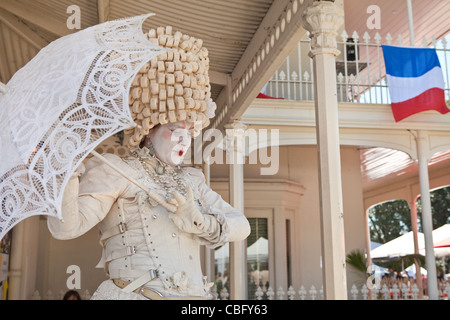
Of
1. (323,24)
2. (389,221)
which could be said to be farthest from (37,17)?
(389,221)

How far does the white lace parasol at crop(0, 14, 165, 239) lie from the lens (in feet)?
5.99

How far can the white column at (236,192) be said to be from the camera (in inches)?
273

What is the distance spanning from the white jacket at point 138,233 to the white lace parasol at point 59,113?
252 mm

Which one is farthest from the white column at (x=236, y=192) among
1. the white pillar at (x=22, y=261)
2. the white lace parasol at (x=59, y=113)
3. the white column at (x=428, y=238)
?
the white lace parasol at (x=59, y=113)

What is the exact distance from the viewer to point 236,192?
7.29 m

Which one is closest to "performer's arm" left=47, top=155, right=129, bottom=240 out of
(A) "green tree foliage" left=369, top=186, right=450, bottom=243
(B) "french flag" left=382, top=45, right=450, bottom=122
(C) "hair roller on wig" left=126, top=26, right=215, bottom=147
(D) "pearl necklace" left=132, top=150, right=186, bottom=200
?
(D) "pearl necklace" left=132, top=150, right=186, bottom=200

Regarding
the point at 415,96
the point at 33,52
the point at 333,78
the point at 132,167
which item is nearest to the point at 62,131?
the point at 132,167

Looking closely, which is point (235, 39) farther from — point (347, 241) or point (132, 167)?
point (347, 241)

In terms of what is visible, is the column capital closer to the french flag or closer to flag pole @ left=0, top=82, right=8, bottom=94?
flag pole @ left=0, top=82, right=8, bottom=94

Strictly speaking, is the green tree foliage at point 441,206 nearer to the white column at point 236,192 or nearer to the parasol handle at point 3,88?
the white column at point 236,192

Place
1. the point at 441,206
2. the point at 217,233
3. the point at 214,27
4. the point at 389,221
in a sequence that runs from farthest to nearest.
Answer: the point at 389,221 → the point at 441,206 → the point at 214,27 → the point at 217,233

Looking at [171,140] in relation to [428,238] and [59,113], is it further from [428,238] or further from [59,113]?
[428,238]

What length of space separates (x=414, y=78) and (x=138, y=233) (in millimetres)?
7447

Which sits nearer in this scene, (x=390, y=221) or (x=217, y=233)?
(x=217, y=233)
